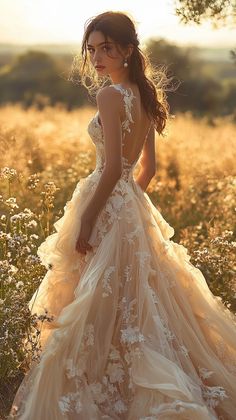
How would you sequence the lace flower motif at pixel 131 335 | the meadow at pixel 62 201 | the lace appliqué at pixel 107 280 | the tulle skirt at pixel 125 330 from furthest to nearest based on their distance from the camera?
the meadow at pixel 62 201 < the lace appliqué at pixel 107 280 < the lace flower motif at pixel 131 335 < the tulle skirt at pixel 125 330

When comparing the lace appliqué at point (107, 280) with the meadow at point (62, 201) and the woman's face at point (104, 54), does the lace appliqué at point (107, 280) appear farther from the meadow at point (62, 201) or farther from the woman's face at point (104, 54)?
the woman's face at point (104, 54)

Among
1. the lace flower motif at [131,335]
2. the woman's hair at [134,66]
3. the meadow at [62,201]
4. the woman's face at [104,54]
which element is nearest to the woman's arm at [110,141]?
the woman's face at [104,54]

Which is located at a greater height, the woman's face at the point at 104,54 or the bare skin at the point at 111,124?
the woman's face at the point at 104,54

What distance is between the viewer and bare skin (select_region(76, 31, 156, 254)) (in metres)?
4.83

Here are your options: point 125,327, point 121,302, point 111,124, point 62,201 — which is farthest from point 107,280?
point 62,201

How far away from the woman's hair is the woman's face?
33mm

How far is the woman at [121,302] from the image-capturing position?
4.64 m

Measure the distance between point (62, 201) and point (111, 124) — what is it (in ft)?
14.9

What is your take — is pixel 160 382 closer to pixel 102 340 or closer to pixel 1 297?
pixel 102 340

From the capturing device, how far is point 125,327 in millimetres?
4875

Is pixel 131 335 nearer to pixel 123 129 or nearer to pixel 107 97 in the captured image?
pixel 123 129

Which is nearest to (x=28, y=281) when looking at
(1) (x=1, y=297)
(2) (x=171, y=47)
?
(1) (x=1, y=297)

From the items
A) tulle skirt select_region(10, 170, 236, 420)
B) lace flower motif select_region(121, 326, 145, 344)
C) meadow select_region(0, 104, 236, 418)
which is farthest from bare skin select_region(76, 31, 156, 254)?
lace flower motif select_region(121, 326, 145, 344)

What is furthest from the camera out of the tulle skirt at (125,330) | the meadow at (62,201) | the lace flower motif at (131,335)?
the meadow at (62,201)
